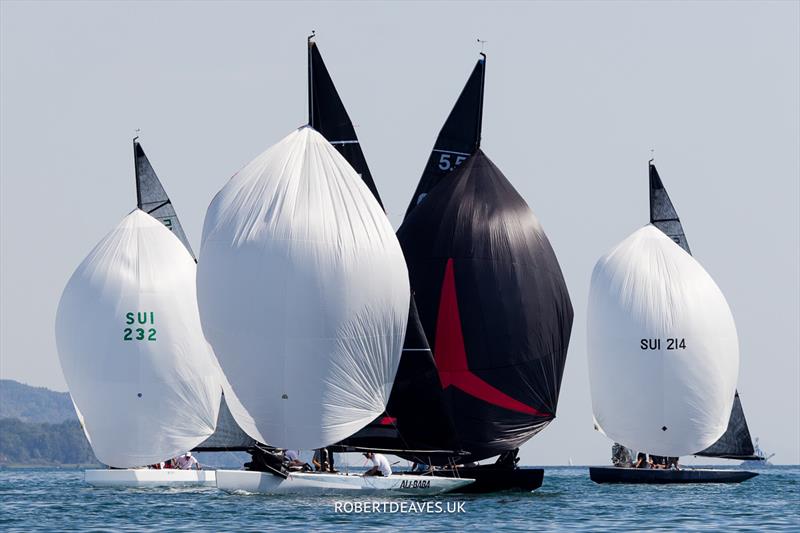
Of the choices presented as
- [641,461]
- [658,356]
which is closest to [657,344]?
[658,356]

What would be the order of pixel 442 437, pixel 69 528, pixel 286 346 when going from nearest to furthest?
pixel 69 528 → pixel 286 346 → pixel 442 437

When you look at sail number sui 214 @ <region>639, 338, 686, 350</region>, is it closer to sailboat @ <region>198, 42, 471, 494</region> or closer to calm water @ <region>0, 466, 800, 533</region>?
calm water @ <region>0, 466, 800, 533</region>

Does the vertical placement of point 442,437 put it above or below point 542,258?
below

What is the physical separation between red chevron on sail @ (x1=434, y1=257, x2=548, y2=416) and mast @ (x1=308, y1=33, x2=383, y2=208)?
4.37 meters

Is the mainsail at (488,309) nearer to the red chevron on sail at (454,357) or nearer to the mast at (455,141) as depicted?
the red chevron on sail at (454,357)

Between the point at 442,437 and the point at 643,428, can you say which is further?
the point at 643,428

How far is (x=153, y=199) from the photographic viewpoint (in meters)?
60.5

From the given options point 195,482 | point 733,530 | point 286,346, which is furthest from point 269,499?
point 195,482

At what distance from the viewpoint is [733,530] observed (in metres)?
36.5

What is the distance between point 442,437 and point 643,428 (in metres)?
17.3

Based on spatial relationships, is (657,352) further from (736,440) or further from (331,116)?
(331,116)

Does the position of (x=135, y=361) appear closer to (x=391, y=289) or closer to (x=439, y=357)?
(x=439, y=357)

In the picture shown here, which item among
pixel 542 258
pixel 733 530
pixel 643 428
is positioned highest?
pixel 542 258

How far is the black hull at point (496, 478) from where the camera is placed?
156 feet
